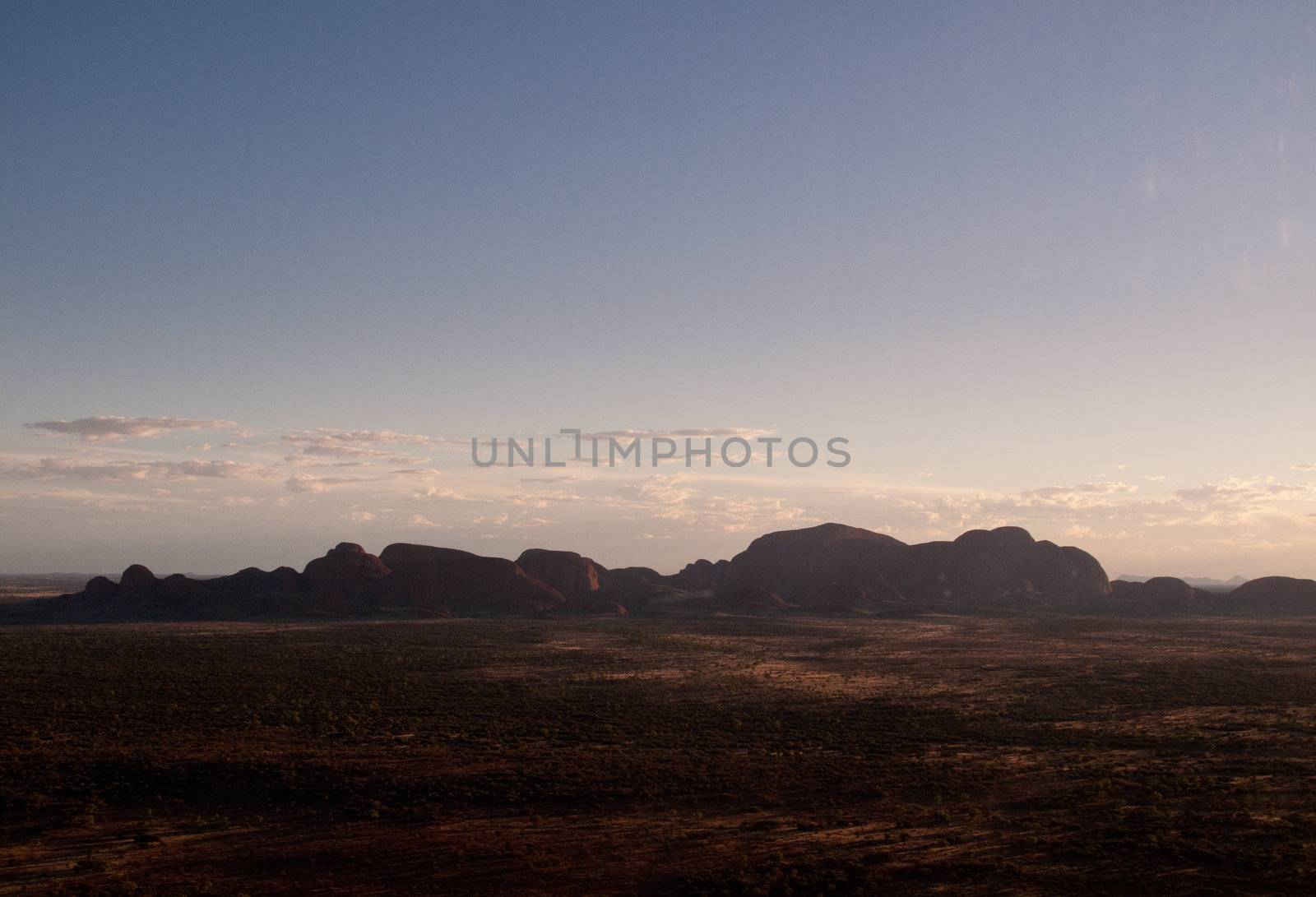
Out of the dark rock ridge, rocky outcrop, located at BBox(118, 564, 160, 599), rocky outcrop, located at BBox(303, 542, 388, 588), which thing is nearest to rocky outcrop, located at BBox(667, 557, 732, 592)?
the dark rock ridge

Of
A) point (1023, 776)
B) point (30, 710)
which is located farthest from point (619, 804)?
point (30, 710)

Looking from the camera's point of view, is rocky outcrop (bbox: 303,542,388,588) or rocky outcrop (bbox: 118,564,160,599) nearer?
rocky outcrop (bbox: 118,564,160,599)

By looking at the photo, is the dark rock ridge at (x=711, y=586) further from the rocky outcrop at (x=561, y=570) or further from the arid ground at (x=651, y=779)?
the arid ground at (x=651, y=779)

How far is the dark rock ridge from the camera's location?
106m

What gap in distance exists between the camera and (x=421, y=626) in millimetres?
87688

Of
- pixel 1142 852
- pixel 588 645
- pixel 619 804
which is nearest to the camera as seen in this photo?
pixel 1142 852

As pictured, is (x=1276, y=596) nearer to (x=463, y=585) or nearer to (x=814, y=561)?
(x=814, y=561)

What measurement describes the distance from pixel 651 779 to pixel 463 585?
96.7m

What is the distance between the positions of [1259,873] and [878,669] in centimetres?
3723

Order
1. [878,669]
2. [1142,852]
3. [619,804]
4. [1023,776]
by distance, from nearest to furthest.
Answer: [1142,852], [619,804], [1023,776], [878,669]

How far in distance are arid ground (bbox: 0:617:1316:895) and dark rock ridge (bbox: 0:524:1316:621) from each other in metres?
60.2

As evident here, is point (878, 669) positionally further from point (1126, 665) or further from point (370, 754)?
point (370, 754)

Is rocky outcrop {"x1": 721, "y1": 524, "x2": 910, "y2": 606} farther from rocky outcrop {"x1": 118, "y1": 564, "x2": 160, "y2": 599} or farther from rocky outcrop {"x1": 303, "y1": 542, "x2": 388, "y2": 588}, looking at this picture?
rocky outcrop {"x1": 118, "y1": 564, "x2": 160, "y2": 599}

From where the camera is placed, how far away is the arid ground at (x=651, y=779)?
57.7ft
